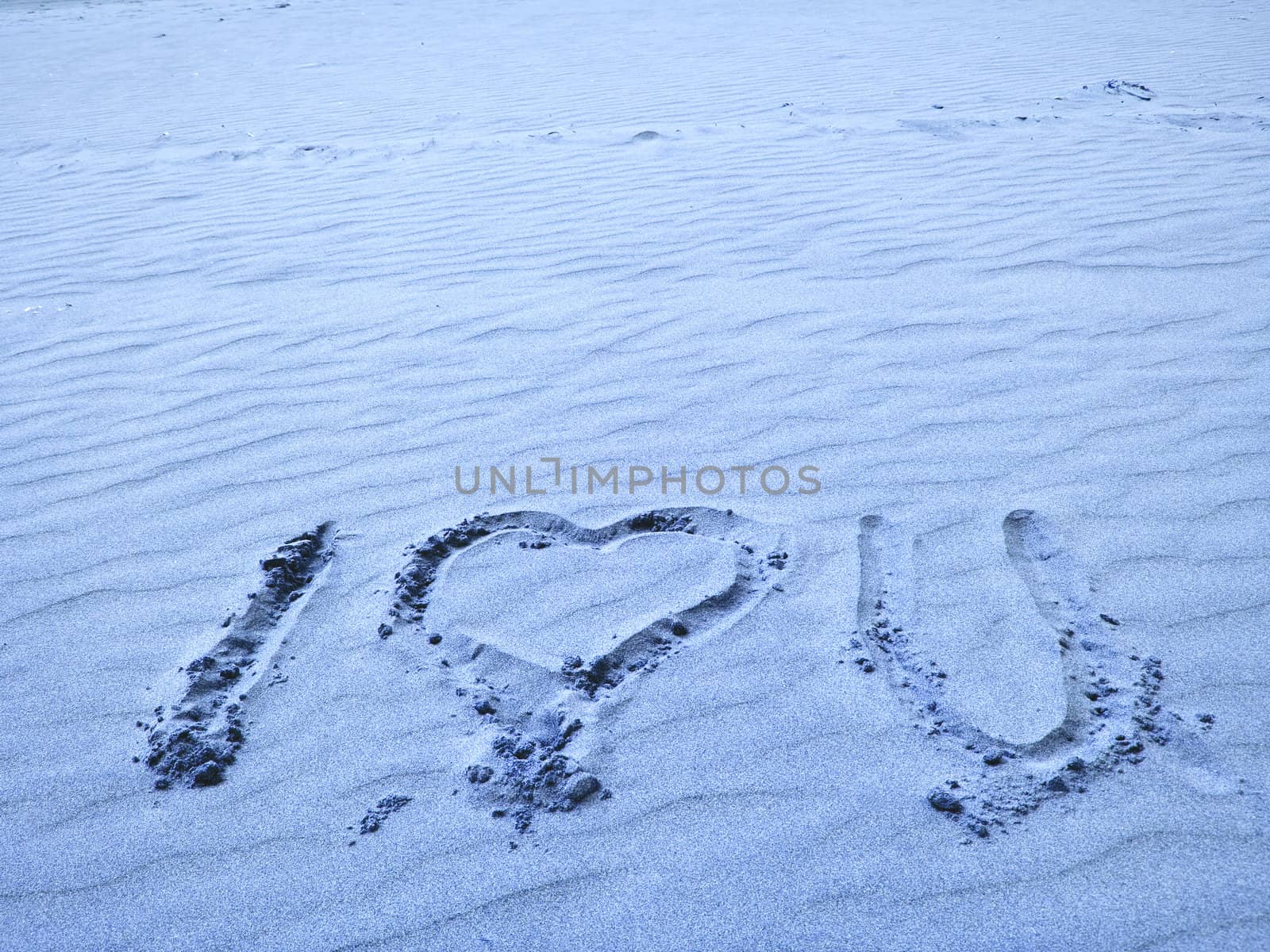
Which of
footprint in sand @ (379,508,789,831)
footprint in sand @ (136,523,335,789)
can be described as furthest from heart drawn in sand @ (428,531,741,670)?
footprint in sand @ (136,523,335,789)

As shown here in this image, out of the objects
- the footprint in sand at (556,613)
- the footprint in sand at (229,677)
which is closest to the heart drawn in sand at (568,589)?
the footprint in sand at (556,613)

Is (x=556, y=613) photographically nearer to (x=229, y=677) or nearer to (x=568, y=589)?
(x=568, y=589)

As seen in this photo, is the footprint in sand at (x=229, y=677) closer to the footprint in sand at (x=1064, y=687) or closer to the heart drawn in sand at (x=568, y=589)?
the heart drawn in sand at (x=568, y=589)

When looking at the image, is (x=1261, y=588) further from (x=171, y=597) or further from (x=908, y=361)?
(x=171, y=597)

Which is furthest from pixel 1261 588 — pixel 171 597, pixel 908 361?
pixel 171 597

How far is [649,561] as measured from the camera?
7.65 feet

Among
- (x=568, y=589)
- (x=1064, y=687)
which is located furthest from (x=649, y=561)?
(x=1064, y=687)

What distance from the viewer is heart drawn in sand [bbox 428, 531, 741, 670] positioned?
210cm

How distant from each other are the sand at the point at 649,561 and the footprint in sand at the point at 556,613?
1 cm

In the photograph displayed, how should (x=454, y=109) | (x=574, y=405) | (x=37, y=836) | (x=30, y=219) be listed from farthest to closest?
(x=454, y=109) < (x=30, y=219) < (x=574, y=405) < (x=37, y=836)

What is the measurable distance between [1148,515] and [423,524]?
1.88 m

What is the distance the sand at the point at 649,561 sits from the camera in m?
1.57

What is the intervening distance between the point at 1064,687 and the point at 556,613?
3.57ft

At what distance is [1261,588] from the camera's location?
212 centimetres
